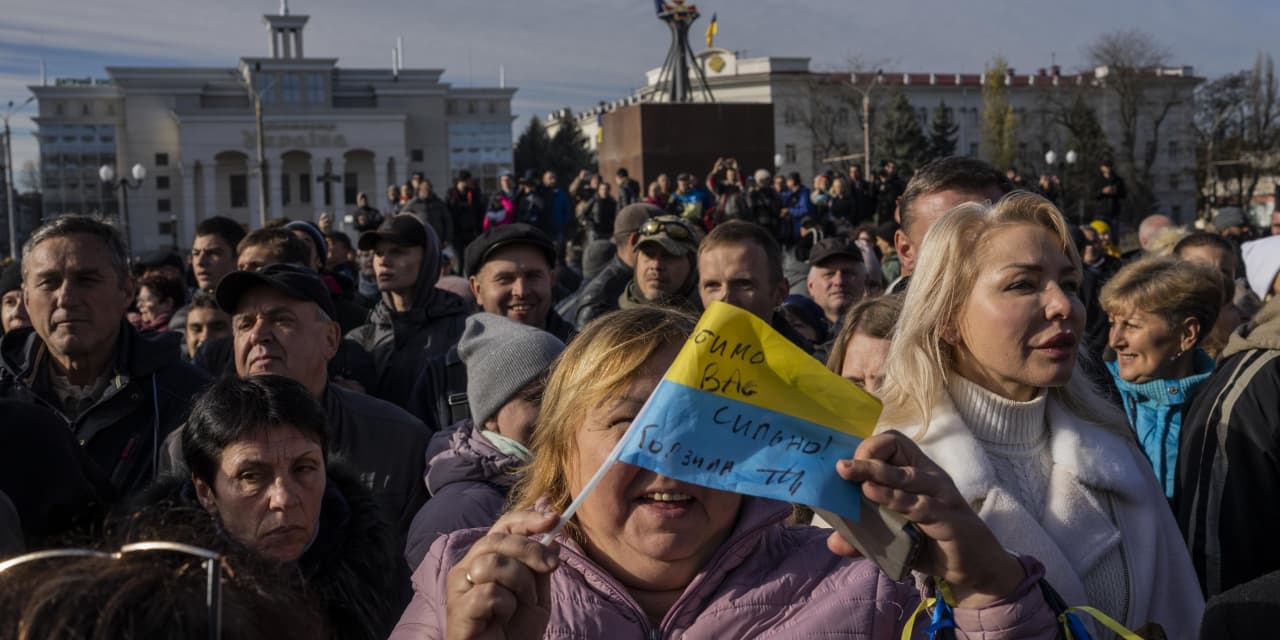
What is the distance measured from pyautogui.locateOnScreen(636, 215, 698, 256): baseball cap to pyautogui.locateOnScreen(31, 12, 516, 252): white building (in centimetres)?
9204

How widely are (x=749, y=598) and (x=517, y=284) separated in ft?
11.3

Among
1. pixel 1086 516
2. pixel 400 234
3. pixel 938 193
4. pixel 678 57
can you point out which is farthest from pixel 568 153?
pixel 1086 516

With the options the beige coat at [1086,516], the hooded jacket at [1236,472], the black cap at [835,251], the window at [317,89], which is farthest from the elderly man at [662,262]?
the window at [317,89]

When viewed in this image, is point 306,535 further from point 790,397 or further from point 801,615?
point 790,397

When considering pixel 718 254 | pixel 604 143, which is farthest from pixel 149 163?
pixel 718 254

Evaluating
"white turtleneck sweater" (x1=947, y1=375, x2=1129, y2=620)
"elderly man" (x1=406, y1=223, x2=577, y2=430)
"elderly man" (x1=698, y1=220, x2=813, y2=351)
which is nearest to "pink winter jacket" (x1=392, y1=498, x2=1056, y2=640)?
"white turtleneck sweater" (x1=947, y1=375, x2=1129, y2=620)

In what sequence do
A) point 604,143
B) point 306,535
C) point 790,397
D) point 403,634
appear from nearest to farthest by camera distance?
point 790,397 < point 403,634 < point 306,535 < point 604,143

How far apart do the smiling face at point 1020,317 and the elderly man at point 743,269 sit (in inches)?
102

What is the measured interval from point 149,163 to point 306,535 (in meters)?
101

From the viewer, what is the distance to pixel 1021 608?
83.1 inches

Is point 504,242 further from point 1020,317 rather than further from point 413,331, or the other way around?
point 1020,317

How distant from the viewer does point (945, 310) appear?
2834mm

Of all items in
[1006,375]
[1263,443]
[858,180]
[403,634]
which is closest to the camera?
[403,634]

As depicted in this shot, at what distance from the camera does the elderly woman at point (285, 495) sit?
302 centimetres
